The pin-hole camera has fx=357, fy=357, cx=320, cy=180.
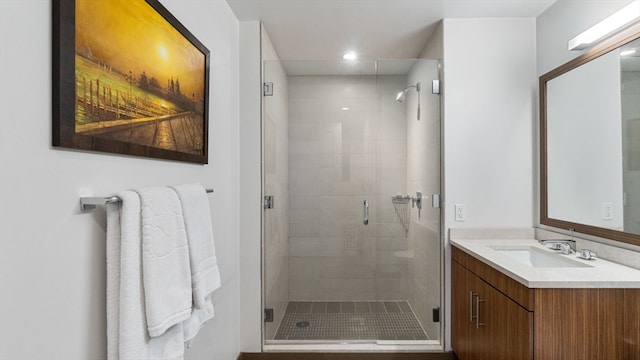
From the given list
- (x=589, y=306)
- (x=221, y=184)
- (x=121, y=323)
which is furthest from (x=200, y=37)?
(x=589, y=306)

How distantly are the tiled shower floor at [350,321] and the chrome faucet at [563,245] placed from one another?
3.46 feet

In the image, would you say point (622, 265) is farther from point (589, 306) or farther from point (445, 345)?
point (445, 345)

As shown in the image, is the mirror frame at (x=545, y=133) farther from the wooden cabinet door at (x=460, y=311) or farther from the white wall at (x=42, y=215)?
the white wall at (x=42, y=215)

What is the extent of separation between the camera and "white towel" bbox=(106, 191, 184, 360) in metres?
1.01

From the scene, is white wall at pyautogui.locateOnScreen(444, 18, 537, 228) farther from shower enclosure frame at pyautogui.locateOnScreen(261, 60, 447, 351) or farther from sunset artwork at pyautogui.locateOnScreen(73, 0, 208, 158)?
sunset artwork at pyautogui.locateOnScreen(73, 0, 208, 158)

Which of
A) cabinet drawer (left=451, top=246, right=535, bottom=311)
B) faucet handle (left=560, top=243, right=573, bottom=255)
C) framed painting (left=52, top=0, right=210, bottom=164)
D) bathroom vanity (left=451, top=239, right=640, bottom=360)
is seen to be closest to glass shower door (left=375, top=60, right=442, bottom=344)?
cabinet drawer (left=451, top=246, right=535, bottom=311)

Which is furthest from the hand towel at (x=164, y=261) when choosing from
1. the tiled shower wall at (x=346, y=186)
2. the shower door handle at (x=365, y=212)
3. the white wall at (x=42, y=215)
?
the shower door handle at (x=365, y=212)

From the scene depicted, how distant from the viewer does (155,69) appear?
1.37m

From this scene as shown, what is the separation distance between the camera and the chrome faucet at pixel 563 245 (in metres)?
1.95

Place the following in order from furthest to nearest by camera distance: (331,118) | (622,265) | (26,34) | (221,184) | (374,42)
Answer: (374,42), (331,118), (221,184), (622,265), (26,34)

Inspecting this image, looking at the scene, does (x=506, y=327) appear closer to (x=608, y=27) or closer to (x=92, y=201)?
(x=608, y=27)

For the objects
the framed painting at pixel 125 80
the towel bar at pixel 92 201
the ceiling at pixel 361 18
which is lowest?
the towel bar at pixel 92 201

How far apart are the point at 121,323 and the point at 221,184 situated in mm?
1252

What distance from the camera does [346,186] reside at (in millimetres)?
2664
